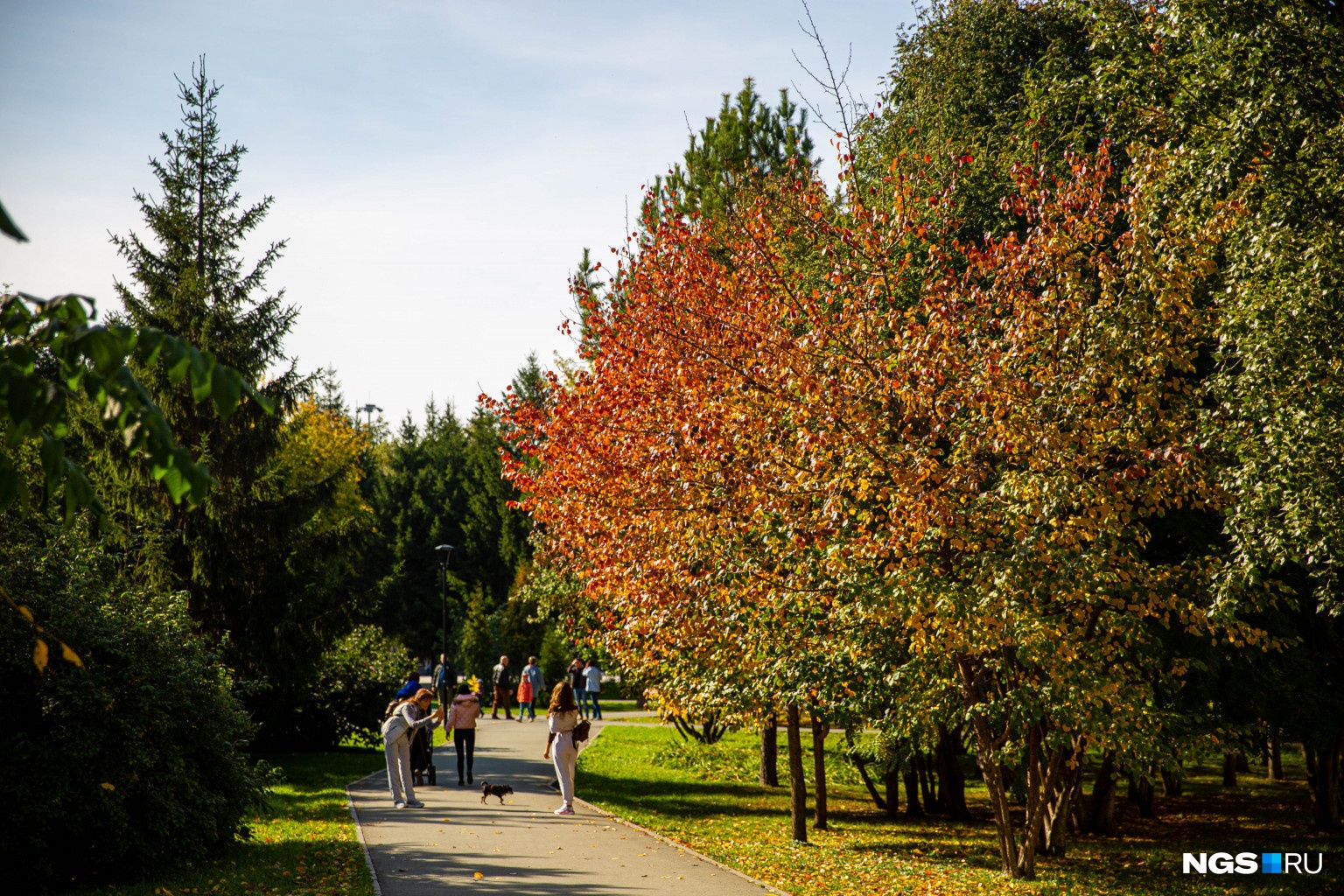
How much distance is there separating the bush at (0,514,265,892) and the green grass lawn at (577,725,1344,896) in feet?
18.6

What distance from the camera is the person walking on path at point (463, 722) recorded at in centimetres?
1781

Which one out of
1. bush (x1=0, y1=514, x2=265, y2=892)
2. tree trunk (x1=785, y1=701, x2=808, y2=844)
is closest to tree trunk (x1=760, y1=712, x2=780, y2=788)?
tree trunk (x1=785, y1=701, x2=808, y2=844)

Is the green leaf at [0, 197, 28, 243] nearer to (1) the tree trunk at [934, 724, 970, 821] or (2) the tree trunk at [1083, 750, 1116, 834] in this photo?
(2) the tree trunk at [1083, 750, 1116, 834]

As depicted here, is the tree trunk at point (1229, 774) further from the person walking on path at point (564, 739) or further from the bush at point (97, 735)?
the bush at point (97, 735)

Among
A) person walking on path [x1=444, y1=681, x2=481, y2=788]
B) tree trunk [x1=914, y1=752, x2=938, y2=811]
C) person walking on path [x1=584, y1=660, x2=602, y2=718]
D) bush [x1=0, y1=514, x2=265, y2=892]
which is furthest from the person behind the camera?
person walking on path [x1=584, y1=660, x2=602, y2=718]

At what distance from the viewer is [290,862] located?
36.6 feet

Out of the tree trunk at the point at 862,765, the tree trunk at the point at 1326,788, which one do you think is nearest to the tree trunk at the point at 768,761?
the tree trunk at the point at 862,765

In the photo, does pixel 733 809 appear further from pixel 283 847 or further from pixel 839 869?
pixel 283 847

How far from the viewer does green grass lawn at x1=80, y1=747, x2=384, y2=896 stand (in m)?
9.63

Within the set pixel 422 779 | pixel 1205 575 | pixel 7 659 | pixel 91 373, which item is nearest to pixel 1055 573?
pixel 1205 575

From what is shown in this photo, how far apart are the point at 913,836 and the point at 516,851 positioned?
6467 mm

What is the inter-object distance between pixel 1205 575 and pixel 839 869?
5058mm

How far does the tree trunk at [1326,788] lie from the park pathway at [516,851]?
34.5ft

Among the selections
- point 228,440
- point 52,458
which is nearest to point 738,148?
point 228,440
